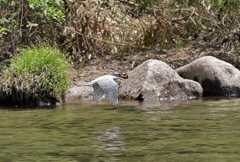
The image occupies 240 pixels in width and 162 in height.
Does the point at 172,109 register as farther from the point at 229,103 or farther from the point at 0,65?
the point at 0,65

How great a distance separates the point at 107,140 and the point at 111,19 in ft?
31.4

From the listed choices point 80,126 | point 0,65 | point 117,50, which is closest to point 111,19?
point 117,50

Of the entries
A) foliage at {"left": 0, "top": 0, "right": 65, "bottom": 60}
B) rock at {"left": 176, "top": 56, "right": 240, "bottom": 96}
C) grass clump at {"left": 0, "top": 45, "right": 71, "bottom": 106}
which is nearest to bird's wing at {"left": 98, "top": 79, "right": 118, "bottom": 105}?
grass clump at {"left": 0, "top": 45, "right": 71, "bottom": 106}

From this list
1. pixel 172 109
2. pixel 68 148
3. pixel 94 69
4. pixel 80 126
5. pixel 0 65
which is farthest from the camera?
pixel 94 69

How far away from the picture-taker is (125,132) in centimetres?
1005

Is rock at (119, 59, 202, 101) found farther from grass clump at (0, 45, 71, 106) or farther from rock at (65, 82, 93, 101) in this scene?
grass clump at (0, 45, 71, 106)

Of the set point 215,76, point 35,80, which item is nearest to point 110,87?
point 35,80

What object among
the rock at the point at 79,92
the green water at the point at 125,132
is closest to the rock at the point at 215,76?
the green water at the point at 125,132

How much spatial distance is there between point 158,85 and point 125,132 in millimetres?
4982

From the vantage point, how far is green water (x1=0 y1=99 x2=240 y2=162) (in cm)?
817

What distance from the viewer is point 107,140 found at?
9.31 m

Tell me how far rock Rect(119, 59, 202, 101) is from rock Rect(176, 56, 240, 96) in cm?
41

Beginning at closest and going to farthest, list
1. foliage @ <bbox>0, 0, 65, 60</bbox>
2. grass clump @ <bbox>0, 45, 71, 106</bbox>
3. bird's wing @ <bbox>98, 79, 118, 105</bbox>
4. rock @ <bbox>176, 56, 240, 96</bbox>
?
bird's wing @ <bbox>98, 79, 118, 105</bbox>
grass clump @ <bbox>0, 45, 71, 106</bbox>
rock @ <bbox>176, 56, 240, 96</bbox>
foliage @ <bbox>0, 0, 65, 60</bbox>

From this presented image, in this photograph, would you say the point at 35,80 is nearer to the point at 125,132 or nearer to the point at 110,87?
the point at 110,87
